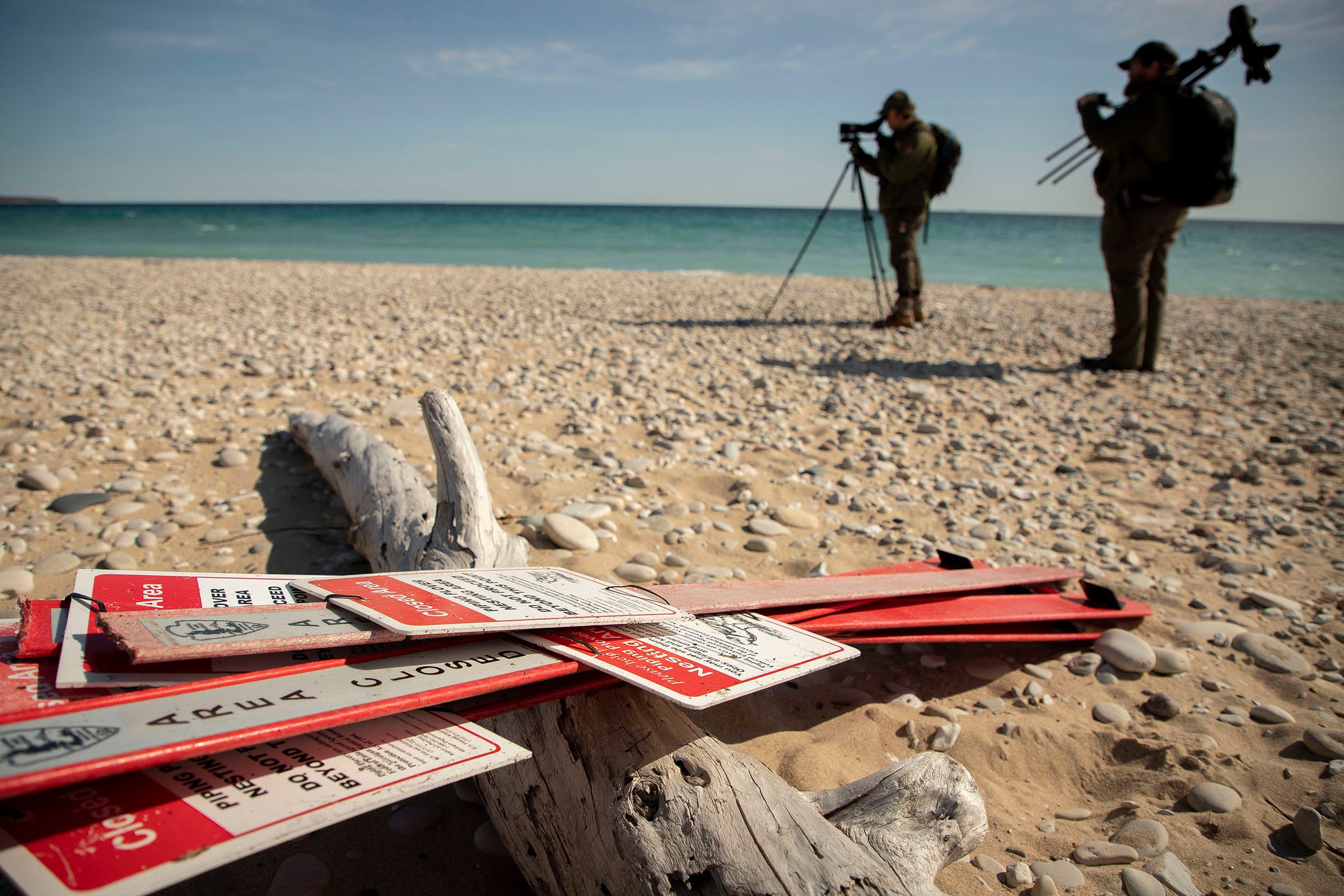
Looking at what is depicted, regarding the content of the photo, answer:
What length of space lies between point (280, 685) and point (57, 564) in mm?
2311

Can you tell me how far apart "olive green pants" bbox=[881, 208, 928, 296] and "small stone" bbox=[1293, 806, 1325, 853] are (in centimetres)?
711

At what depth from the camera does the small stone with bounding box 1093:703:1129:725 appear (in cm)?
205

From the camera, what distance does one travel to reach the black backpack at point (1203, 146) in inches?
209

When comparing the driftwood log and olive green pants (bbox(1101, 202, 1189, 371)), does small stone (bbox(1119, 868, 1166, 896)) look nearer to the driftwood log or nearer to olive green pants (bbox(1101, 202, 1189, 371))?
the driftwood log

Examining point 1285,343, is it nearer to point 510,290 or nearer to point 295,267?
point 510,290

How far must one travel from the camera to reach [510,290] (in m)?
11.5

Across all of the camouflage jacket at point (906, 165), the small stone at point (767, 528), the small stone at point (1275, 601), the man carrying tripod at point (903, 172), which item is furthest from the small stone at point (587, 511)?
the camouflage jacket at point (906, 165)

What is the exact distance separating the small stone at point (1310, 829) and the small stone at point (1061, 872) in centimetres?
54

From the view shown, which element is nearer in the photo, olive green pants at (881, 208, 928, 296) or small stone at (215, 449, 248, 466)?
small stone at (215, 449, 248, 466)

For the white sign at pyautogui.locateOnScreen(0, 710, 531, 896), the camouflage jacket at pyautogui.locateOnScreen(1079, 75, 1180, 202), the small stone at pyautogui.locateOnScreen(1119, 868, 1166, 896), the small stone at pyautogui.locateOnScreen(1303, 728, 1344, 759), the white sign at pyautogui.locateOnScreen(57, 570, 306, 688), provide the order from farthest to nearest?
the camouflage jacket at pyautogui.locateOnScreen(1079, 75, 1180, 202), the small stone at pyautogui.locateOnScreen(1303, 728, 1344, 759), the small stone at pyautogui.locateOnScreen(1119, 868, 1166, 896), the white sign at pyautogui.locateOnScreen(57, 570, 306, 688), the white sign at pyautogui.locateOnScreen(0, 710, 531, 896)

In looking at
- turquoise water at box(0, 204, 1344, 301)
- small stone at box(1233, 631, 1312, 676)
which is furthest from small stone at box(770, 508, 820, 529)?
turquoise water at box(0, 204, 1344, 301)

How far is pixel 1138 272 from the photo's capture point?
617cm

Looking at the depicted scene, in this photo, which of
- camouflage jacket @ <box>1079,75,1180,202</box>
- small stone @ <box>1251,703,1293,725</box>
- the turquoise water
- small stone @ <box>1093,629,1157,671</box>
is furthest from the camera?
the turquoise water

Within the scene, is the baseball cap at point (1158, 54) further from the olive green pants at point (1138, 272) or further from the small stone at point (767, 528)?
the small stone at point (767, 528)
